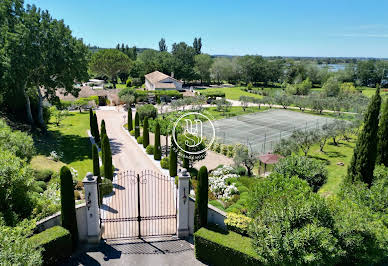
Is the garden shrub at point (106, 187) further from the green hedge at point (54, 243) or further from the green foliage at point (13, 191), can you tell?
the green hedge at point (54, 243)

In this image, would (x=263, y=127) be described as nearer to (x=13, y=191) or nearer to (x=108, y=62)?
(x=13, y=191)

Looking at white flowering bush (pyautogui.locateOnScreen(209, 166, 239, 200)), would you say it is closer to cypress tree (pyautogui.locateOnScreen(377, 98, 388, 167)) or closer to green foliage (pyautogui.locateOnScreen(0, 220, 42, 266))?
cypress tree (pyautogui.locateOnScreen(377, 98, 388, 167))

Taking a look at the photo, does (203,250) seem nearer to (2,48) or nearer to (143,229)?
(143,229)

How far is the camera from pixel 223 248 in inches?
452

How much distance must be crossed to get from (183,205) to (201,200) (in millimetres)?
1158

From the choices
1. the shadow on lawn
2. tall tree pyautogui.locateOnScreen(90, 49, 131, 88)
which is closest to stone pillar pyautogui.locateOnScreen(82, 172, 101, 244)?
the shadow on lawn

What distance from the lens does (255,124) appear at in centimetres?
4275

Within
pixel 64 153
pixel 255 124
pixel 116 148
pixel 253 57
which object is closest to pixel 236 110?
pixel 255 124

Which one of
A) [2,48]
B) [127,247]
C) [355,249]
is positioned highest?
[2,48]

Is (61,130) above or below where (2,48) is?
below

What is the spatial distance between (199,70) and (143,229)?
87462mm

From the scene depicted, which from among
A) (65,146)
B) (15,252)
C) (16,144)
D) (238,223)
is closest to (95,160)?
(16,144)

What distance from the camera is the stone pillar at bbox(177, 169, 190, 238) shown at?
1289 cm

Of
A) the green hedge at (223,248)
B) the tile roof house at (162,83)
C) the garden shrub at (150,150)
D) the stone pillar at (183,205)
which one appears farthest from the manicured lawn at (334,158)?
the tile roof house at (162,83)
